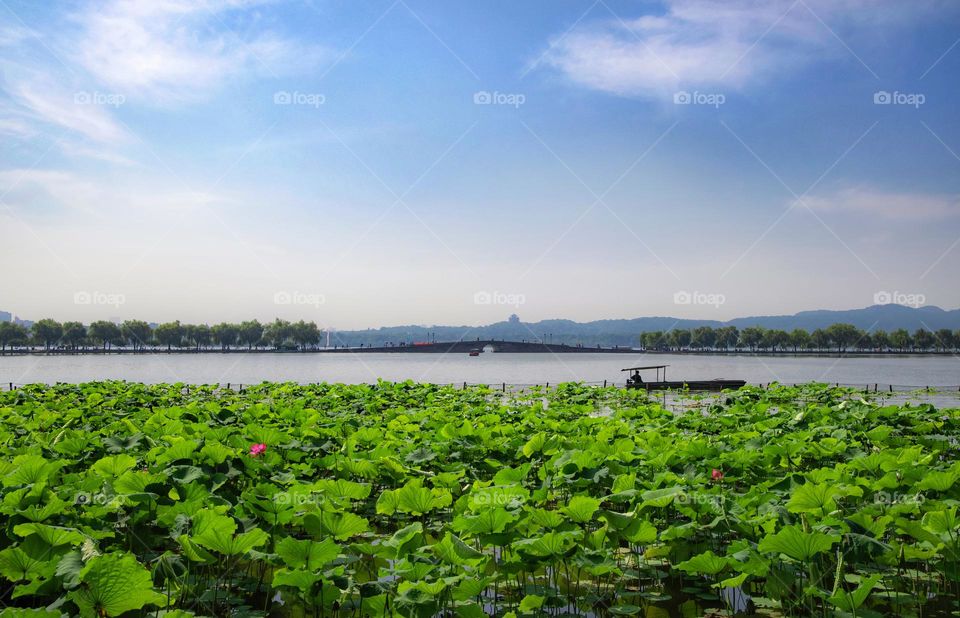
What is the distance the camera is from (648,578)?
4480mm

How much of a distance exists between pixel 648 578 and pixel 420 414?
20.3 feet

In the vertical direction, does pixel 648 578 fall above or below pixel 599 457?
below

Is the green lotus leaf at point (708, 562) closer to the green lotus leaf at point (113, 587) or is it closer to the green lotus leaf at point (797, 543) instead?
the green lotus leaf at point (797, 543)

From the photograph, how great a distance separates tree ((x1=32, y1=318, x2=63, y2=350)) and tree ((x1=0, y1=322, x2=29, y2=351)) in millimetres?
2846

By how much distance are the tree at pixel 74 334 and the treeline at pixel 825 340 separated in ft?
476

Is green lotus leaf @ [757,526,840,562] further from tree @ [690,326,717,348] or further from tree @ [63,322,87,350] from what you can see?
tree @ [690,326,717,348]

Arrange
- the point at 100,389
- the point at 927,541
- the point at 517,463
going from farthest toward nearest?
1. the point at 100,389
2. the point at 517,463
3. the point at 927,541

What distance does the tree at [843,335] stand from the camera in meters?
169

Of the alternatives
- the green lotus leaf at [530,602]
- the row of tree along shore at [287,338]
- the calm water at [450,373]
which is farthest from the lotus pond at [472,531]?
the row of tree along shore at [287,338]

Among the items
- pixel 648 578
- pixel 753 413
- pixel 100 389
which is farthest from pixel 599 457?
pixel 100 389

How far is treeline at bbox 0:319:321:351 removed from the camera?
500 feet

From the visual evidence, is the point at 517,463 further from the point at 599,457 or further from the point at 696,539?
the point at 696,539
